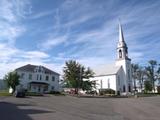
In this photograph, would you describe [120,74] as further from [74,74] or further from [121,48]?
[74,74]

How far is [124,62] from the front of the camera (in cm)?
7619

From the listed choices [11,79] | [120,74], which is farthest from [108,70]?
[11,79]

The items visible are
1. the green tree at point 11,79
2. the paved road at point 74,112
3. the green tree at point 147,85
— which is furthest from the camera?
the green tree at point 147,85

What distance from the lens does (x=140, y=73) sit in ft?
281

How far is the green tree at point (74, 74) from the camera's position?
5425 cm

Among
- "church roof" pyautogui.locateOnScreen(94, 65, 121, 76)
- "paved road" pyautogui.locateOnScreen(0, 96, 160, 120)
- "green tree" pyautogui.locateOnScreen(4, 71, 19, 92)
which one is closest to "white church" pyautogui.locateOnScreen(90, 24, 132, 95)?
"church roof" pyautogui.locateOnScreen(94, 65, 121, 76)

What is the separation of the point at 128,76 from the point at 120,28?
60.5 feet

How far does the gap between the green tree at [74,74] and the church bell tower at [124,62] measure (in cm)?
2439

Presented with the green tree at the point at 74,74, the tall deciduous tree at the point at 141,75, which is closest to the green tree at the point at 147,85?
the tall deciduous tree at the point at 141,75

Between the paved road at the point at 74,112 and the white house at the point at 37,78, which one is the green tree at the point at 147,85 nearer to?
the white house at the point at 37,78

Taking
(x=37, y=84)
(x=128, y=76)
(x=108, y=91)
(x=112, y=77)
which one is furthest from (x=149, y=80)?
(x=37, y=84)

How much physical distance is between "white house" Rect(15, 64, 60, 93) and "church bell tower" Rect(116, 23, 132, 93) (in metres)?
24.5

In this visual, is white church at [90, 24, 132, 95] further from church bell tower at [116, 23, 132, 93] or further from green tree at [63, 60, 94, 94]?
green tree at [63, 60, 94, 94]

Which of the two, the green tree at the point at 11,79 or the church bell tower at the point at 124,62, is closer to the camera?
the green tree at the point at 11,79
